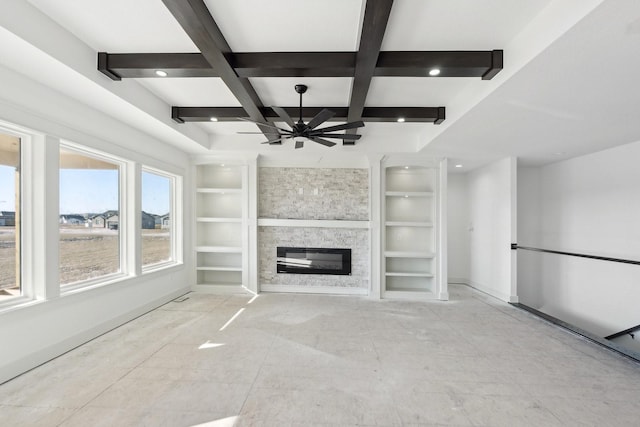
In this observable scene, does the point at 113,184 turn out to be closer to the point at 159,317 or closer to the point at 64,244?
the point at 64,244

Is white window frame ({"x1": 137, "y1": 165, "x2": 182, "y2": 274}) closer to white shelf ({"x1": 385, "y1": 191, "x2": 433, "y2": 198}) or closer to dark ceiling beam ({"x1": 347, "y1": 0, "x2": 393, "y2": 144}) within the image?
dark ceiling beam ({"x1": 347, "y1": 0, "x2": 393, "y2": 144})

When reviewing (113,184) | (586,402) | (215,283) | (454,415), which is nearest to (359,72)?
(454,415)

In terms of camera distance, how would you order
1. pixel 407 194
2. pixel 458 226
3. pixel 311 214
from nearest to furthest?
pixel 407 194 → pixel 311 214 → pixel 458 226

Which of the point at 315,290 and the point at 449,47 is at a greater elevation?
the point at 449,47

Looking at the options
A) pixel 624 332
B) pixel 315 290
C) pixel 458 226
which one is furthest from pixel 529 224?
pixel 315 290

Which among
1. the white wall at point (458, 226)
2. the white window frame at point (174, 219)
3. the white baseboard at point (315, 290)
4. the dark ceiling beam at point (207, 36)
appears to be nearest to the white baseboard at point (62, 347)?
the white window frame at point (174, 219)

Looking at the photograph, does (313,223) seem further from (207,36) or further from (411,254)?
(207,36)

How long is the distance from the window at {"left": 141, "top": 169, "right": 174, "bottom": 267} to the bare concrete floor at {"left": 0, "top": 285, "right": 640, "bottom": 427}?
121 centimetres

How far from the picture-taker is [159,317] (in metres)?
3.99

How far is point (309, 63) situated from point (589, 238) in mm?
5585

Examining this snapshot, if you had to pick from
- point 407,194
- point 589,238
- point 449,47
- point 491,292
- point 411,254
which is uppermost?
point 449,47

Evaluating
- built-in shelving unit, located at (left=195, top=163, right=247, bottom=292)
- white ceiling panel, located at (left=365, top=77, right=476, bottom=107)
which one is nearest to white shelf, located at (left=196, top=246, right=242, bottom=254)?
built-in shelving unit, located at (left=195, top=163, right=247, bottom=292)

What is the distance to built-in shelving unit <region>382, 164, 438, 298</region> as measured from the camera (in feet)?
17.8

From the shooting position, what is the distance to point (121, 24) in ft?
7.24
